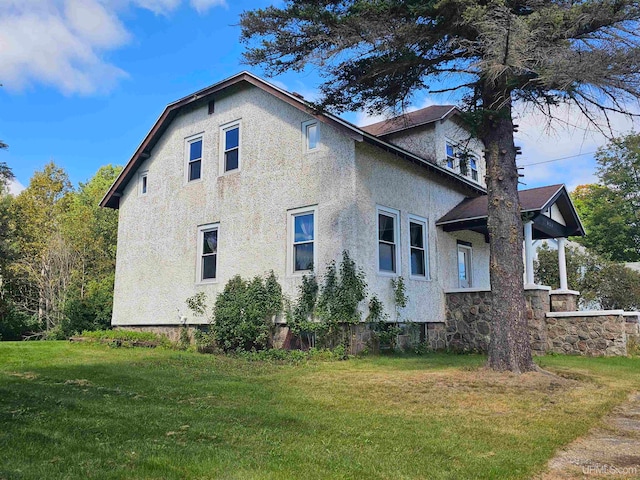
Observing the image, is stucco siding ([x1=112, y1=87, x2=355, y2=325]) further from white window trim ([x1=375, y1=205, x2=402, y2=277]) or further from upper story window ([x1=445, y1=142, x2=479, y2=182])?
upper story window ([x1=445, y1=142, x2=479, y2=182])

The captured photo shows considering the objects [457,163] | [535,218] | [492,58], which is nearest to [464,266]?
[535,218]

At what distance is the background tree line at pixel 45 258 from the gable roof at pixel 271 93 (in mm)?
5991

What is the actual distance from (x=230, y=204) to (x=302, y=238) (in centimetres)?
278

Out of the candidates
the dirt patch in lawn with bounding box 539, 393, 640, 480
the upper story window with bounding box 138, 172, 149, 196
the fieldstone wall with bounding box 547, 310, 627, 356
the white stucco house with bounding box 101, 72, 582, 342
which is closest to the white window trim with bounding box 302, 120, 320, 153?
the white stucco house with bounding box 101, 72, 582, 342

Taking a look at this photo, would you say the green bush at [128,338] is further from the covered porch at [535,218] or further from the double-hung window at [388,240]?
the covered porch at [535,218]

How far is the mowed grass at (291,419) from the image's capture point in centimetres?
372

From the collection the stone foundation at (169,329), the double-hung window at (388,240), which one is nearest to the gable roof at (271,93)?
the double-hung window at (388,240)

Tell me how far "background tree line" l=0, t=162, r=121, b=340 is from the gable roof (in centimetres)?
599

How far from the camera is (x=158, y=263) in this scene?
1587 centimetres

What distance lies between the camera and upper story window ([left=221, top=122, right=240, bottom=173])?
14.5 metres

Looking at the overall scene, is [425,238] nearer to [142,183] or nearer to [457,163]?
[457,163]

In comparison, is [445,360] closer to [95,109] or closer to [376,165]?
[376,165]

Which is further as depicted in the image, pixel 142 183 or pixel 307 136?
pixel 142 183

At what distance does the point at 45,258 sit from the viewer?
80.4ft
